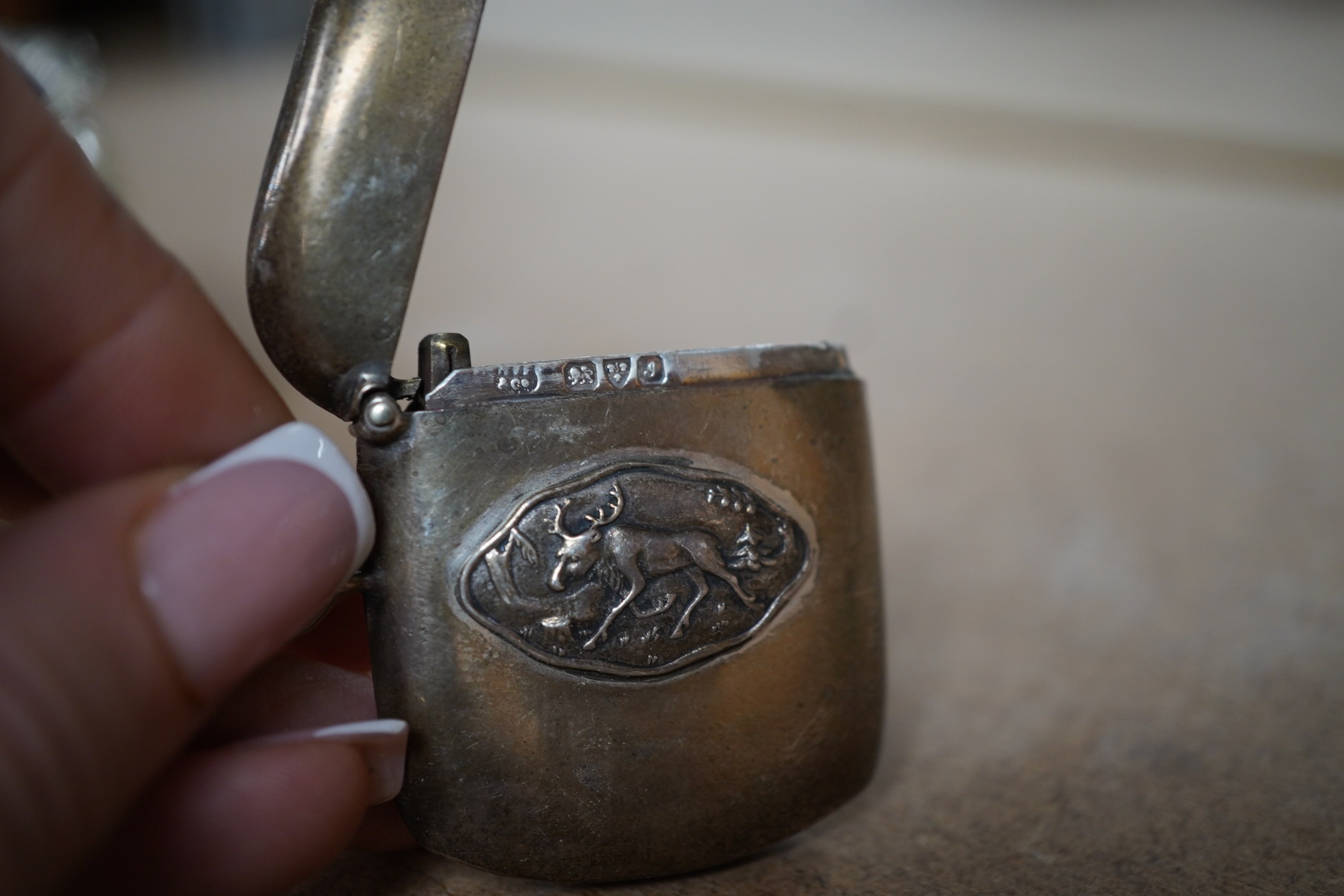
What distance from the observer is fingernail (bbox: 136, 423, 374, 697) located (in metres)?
0.47

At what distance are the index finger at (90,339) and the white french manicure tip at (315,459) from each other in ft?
0.64

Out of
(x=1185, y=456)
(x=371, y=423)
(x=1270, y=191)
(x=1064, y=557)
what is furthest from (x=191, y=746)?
(x=1270, y=191)

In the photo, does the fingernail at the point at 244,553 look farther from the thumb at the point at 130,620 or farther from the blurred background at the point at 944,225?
the blurred background at the point at 944,225

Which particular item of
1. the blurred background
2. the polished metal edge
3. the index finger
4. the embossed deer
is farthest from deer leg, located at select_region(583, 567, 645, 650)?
the blurred background

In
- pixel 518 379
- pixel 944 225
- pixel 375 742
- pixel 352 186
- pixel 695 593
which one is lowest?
pixel 375 742

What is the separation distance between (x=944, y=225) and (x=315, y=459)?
146cm

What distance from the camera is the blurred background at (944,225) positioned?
1.45 m

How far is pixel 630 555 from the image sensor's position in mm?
619

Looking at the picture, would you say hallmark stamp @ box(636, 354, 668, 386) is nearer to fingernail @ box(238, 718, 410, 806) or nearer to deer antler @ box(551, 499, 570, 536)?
deer antler @ box(551, 499, 570, 536)

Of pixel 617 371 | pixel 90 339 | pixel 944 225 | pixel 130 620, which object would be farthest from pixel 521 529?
pixel 944 225

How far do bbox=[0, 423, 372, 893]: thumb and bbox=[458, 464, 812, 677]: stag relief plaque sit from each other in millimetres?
120

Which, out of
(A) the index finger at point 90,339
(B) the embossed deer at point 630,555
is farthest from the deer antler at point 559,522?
(A) the index finger at point 90,339

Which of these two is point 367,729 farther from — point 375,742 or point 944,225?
point 944,225

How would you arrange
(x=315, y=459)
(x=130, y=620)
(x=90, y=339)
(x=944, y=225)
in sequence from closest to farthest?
(x=130, y=620) < (x=315, y=459) < (x=90, y=339) < (x=944, y=225)
